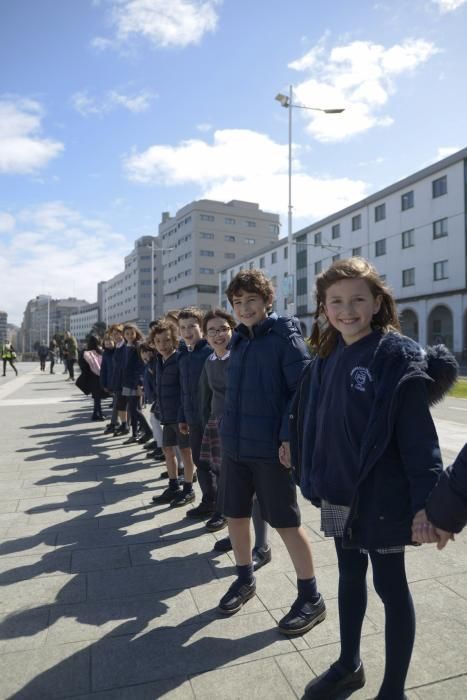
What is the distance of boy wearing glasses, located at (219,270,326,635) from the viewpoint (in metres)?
2.83

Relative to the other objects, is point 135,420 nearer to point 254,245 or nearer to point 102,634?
point 102,634

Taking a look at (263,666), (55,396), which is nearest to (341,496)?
(263,666)

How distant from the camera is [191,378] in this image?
4.71 meters

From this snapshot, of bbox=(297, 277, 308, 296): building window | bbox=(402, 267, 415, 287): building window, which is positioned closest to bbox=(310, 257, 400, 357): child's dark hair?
bbox=(402, 267, 415, 287): building window

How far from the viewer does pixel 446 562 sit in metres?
3.59

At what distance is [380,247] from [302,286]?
13470 millimetres

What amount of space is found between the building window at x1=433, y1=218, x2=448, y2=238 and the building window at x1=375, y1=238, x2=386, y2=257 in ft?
17.1

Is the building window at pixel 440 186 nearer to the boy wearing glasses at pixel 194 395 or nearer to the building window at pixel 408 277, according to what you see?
the building window at pixel 408 277

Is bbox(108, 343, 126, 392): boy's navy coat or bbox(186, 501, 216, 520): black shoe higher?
bbox(108, 343, 126, 392): boy's navy coat

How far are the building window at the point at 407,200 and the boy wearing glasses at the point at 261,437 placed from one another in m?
38.1

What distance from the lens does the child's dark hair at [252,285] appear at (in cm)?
307

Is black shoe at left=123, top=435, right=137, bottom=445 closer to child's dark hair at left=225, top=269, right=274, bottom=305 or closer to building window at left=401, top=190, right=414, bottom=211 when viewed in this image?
child's dark hair at left=225, top=269, right=274, bottom=305

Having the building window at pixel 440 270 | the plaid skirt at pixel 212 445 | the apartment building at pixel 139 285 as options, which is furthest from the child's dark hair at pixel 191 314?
the apartment building at pixel 139 285

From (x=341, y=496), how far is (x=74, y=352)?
19.8 m
